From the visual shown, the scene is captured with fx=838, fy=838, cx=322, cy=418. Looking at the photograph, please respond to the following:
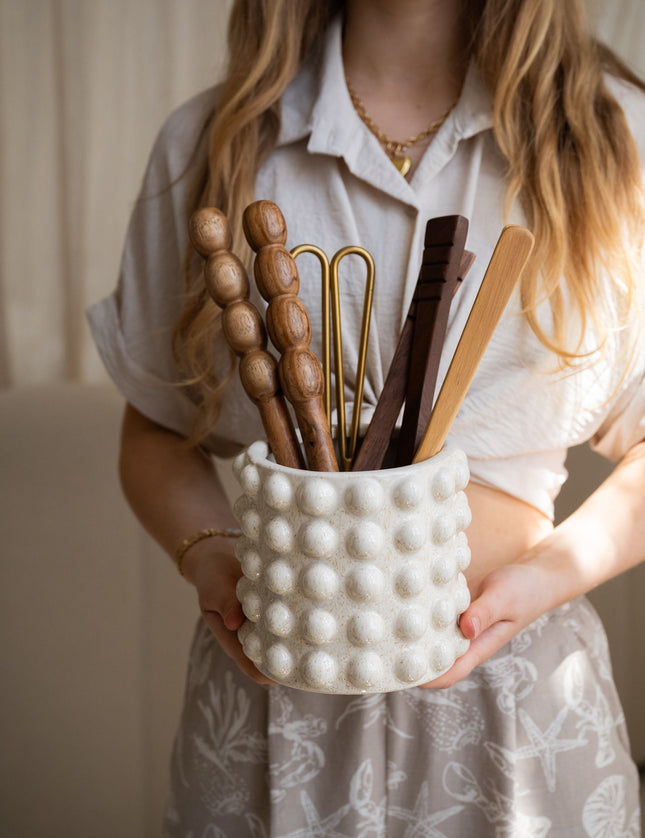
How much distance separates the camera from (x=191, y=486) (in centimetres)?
66

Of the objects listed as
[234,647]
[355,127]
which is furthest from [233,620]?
[355,127]

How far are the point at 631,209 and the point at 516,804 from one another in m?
0.40

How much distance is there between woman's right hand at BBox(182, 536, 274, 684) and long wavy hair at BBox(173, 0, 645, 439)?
0.12 metres

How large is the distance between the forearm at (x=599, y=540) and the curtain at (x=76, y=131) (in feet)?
3.61

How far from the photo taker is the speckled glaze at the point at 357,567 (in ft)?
1.12

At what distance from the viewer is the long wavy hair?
549mm

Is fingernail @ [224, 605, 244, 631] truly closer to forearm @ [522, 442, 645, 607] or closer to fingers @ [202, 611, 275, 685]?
fingers @ [202, 611, 275, 685]

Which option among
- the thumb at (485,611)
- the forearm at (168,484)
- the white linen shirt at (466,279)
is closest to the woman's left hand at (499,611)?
the thumb at (485,611)

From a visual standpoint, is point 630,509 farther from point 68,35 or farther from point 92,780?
point 68,35

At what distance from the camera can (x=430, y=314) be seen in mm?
361

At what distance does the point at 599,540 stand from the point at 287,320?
295 millimetres

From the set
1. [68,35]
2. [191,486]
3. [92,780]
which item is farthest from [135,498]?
[68,35]

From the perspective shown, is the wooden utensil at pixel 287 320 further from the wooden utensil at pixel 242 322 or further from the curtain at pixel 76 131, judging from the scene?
the curtain at pixel 76 131

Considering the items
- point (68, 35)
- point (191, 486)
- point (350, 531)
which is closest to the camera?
point (350, 531)
